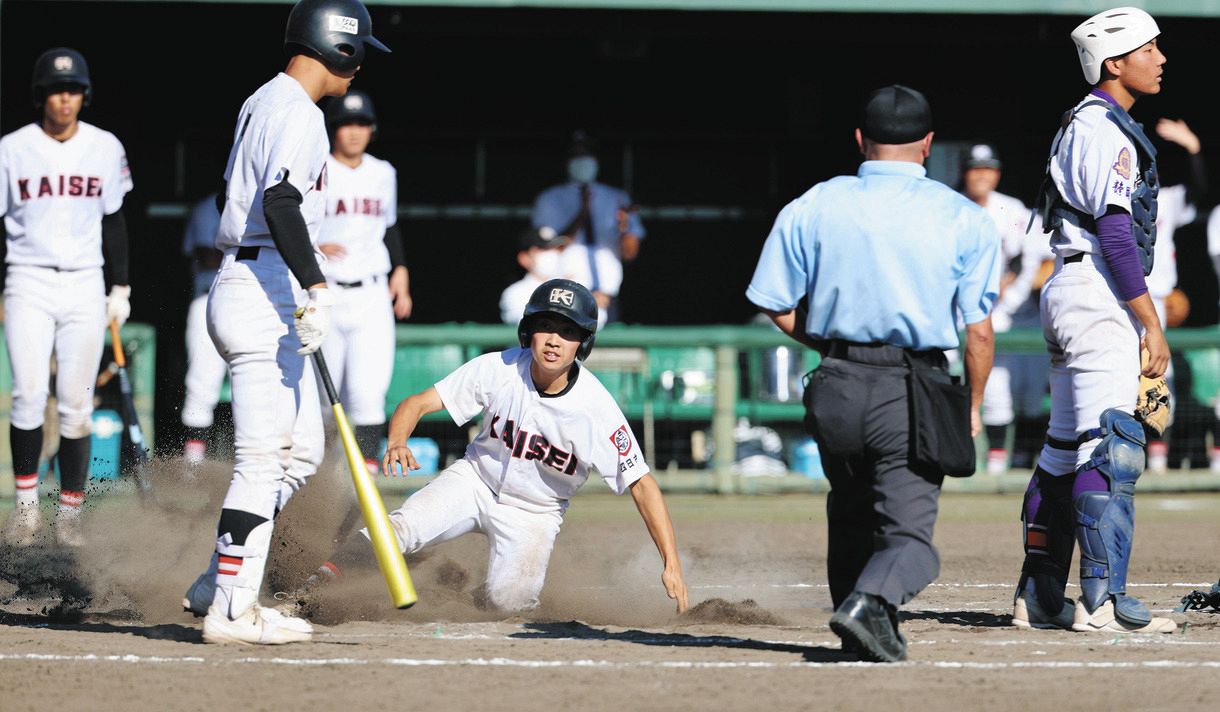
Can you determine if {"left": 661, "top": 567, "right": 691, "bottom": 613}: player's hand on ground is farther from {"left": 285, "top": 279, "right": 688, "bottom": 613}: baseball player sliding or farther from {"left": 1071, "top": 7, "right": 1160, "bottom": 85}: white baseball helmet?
{"left": 1071, "top": 7, "right": 1160, "bottom": 85}: white baseball helmet

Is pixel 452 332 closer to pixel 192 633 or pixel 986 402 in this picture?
pixel 986 402

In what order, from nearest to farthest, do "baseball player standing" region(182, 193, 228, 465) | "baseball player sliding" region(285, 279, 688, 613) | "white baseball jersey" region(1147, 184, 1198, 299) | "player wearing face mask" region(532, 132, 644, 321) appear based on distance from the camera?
"baseball player sliding" region(285, 279, 688, 613), "baseball player standing" region(182, 193, 228, 465), "white baseball jersey" region(1147, 184, 1198, 299), "player wearing face mask" region(532, 132, 644, 321)

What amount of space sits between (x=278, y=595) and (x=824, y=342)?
2336mm

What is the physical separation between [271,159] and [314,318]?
507 millimetres

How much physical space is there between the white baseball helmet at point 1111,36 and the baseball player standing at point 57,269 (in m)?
4.40

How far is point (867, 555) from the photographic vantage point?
202 inches

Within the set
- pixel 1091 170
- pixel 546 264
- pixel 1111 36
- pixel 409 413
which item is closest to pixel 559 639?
pixel 409 413

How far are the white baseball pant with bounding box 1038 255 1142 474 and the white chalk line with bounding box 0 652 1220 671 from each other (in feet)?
3.01

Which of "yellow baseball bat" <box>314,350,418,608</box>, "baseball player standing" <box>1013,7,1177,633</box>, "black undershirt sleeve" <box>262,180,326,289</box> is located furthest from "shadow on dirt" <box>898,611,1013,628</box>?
"black undershirt sleeve" <box>262,180,326,289</box>

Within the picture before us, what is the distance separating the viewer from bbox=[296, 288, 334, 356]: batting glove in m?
5.03

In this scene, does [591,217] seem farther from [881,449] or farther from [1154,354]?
[881,449]

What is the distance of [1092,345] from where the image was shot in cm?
575

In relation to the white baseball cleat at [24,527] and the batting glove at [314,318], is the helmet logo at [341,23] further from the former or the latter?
the white baseball cleat at [24,527]

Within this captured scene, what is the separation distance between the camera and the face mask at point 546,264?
36.6ft
